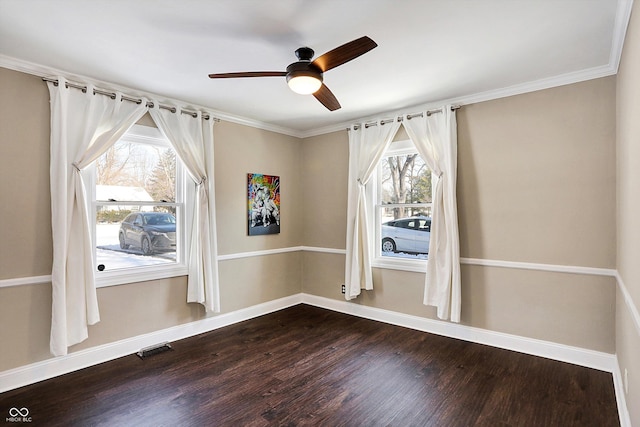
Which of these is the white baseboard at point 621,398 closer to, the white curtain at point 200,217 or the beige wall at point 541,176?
the beige wall at point 541,176

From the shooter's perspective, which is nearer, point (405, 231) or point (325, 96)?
point (325, 96)

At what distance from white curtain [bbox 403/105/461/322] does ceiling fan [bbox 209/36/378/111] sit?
1683 mm

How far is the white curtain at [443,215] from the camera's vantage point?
3525mm

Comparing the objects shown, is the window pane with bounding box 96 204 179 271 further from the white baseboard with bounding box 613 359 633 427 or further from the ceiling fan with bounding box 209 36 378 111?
the white baseboard with bounding box 613 359 633 427

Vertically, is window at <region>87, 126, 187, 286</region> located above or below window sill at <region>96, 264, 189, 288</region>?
above

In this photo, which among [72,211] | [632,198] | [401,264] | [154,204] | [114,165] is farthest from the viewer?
[401,264]

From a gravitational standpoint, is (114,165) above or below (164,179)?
above

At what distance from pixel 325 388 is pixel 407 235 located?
2.18m

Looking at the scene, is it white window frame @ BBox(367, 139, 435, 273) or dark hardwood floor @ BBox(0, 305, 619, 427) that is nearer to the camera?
dark hardwood floor @ BBox(0, 305, 619, 427)

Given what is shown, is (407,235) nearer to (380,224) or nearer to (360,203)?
(380,224)

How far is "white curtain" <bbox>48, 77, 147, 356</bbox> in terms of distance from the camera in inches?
109

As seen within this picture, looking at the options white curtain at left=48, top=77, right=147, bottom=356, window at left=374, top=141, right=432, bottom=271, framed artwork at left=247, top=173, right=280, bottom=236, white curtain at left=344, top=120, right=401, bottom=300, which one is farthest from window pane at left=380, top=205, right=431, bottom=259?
white curtain at left=48, top=77, right=147, bottom=356

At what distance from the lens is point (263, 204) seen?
15.2ft

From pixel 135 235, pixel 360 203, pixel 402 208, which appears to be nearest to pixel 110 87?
pixel 135 235
